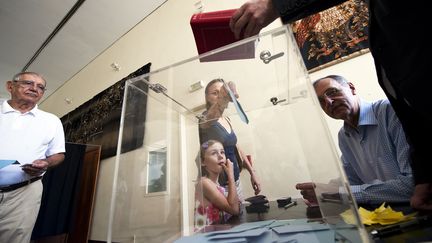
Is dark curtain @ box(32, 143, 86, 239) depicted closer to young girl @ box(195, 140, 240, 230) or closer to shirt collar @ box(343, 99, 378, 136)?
young girl @ box(195, 140, 240, 230)

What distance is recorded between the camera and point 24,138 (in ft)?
3.76

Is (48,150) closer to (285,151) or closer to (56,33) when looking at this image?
(285,151)

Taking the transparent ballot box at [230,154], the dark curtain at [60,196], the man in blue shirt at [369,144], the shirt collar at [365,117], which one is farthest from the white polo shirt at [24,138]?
the shirt collar at [365,117]

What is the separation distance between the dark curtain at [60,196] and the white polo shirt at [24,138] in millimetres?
1050

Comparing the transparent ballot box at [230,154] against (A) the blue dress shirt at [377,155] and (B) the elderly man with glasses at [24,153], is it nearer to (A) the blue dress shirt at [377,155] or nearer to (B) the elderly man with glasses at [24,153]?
(A) the blue dress shirt at [377,155]

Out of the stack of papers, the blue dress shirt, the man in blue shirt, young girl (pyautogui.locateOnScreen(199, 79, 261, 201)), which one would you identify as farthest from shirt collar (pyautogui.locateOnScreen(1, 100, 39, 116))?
the blue dress shirt

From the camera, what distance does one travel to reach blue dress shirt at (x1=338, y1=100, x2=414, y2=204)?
0.58m

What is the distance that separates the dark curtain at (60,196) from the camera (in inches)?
73.2

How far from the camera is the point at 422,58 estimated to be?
31 centimetres

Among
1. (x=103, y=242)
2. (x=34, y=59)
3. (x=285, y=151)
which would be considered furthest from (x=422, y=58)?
(x=34, y=59)

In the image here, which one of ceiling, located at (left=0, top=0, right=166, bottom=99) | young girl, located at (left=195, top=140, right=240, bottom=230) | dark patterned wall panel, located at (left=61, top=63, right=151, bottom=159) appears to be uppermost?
ceiling, located at (left=0, top=0, right=166, bottom=99)

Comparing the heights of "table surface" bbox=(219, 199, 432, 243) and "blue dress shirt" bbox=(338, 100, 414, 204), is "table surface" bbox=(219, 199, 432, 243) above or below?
below

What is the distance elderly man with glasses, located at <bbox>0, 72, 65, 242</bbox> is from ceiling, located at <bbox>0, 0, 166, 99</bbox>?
141 centimetres

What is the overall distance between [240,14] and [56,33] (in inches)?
120
